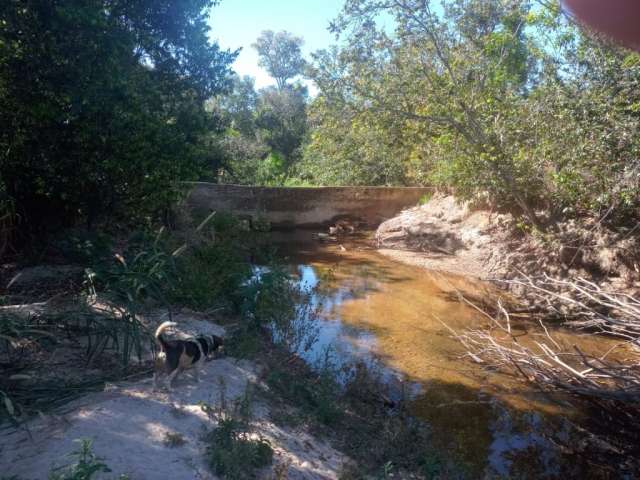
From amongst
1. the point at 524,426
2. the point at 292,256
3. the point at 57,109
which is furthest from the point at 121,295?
the point at 292,256

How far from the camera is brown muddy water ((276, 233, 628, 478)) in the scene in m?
5.58

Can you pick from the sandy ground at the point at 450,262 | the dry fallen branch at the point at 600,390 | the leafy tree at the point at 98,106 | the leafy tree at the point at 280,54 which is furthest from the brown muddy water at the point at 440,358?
the leafy tree at the point at 280,54

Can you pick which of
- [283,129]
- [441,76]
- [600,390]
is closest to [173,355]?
[600,390]

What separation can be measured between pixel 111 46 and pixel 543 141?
332 inches

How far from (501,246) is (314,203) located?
728cm

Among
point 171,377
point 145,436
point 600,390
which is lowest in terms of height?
point 600,390

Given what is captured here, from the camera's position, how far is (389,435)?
5211 millimetres

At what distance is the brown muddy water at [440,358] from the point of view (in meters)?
5.58

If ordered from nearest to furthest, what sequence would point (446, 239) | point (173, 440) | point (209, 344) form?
1. point (173, 440)
2. point (209, 344)
3. point (446, 239)

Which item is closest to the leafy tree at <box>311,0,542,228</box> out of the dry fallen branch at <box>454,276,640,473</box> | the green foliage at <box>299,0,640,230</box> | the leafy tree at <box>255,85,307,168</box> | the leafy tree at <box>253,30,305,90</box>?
the green foliage at <box>299,0,640,230</box>

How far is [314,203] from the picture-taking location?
18.0 m

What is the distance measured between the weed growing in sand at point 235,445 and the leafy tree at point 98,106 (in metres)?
4.35

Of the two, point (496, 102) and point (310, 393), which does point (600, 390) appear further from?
point (496, 102)

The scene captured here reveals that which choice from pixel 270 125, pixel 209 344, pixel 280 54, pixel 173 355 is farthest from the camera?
pixel 280 54
